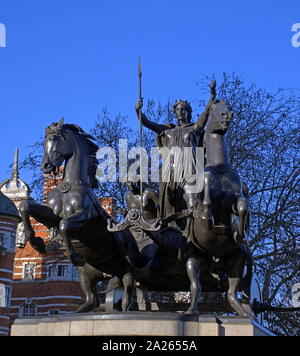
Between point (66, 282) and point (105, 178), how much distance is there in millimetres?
21931

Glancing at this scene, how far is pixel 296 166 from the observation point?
26266mm

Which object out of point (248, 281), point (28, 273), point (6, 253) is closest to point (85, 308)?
point (248, 281)

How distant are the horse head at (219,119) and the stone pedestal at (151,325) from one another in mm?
3112

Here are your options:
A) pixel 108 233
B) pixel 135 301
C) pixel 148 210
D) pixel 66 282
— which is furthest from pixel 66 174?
pixel 66 282

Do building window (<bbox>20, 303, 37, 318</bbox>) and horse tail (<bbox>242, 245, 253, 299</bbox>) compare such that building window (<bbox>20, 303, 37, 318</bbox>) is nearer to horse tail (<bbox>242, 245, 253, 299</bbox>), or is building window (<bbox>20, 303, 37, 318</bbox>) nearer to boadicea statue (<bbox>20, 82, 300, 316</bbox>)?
boadicea statue (<bbox>20, 82, 300, 316</bbox>)

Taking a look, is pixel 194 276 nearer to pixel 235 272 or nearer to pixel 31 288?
pixel 235 272

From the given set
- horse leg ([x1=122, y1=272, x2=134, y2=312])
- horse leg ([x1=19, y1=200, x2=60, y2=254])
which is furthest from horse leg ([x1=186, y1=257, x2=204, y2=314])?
horse leg ([x1=19, y1=200, x2=60, y2=254])

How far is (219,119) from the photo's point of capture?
11.9 m

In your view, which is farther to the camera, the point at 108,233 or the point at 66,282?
the point at 66,282

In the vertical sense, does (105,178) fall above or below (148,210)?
above

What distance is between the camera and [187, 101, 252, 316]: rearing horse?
1127cm

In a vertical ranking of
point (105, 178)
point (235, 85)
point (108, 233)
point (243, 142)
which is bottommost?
point (108, 233)

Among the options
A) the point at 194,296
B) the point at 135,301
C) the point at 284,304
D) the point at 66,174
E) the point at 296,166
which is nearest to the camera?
the point at 194,296
